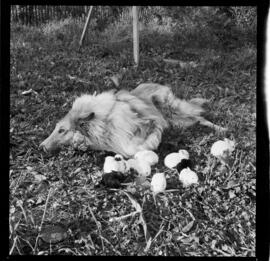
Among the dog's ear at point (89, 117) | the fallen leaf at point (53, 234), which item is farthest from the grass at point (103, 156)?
the dog's ear at point (89, 117)

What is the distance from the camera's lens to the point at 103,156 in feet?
12.7

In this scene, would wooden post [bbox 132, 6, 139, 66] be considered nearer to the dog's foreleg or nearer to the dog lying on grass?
the dog lying on grass

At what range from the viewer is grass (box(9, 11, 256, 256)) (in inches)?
145

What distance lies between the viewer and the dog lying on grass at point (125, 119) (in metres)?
3.91

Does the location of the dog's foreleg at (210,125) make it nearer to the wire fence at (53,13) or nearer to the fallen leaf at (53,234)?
the wire fence at (53,13)

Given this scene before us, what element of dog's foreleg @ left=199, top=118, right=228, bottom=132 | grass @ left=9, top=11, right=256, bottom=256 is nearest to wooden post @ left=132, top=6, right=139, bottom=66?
grass @ left=9, top=11, right=256, bottom=256

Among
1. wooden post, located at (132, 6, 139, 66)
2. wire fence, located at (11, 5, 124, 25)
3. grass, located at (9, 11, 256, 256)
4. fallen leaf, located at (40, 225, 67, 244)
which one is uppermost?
wire fence, located at (11, 5, 124, 25)

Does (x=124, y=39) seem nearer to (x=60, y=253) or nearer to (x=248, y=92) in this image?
(x=248, y=92)

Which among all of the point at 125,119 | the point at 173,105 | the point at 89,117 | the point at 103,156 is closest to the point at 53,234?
the point at 103,156

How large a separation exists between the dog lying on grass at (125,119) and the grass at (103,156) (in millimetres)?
70

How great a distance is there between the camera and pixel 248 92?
12.9ft

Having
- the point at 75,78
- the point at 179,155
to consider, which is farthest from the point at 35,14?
the point at 179,155

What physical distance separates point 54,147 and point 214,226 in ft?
4.53

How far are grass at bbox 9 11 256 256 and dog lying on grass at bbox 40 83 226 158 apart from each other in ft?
0.23
